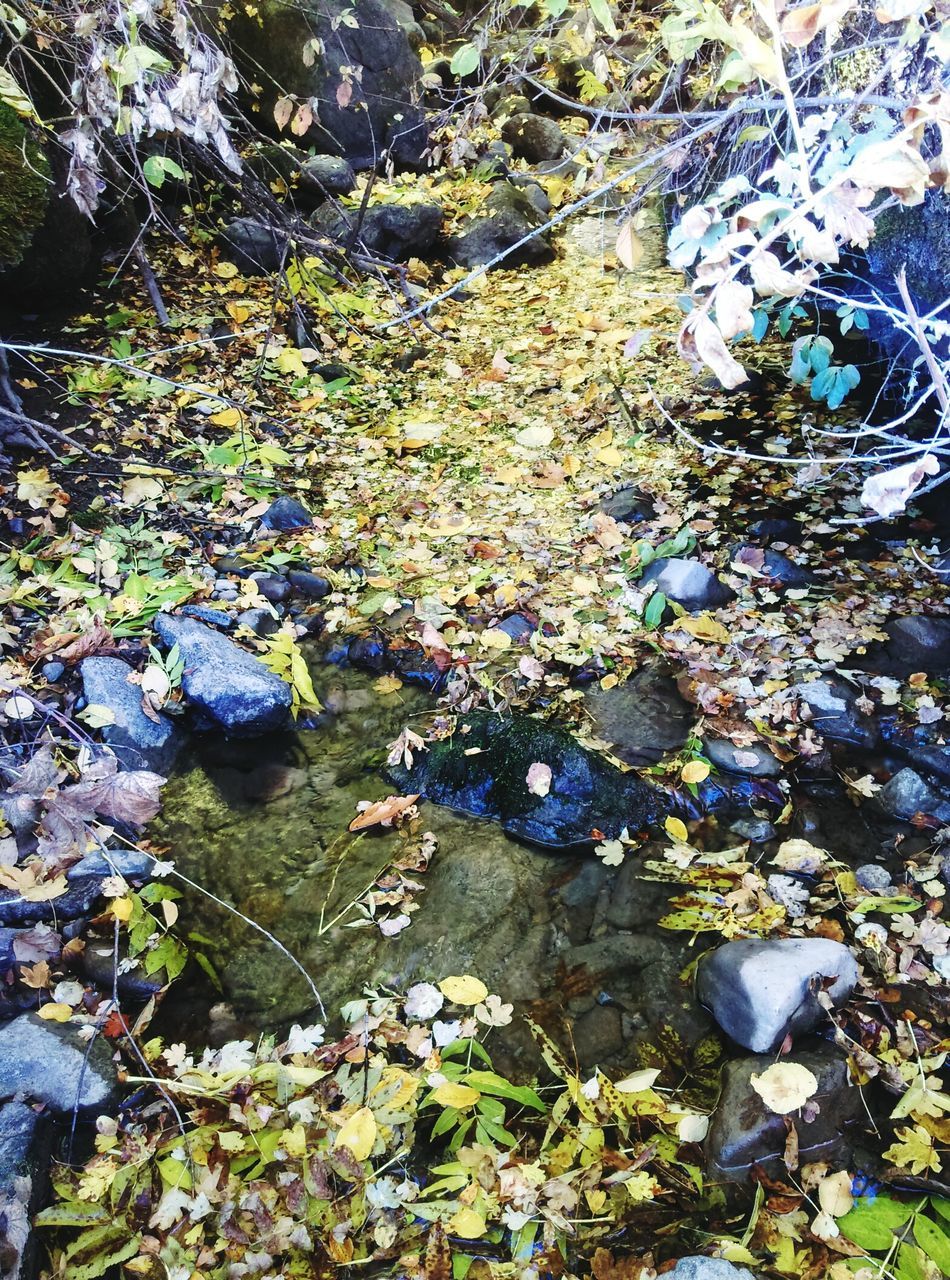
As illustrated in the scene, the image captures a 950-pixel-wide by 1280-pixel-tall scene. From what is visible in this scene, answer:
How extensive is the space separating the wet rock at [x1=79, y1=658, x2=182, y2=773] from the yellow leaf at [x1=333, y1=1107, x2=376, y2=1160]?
199 centimetres

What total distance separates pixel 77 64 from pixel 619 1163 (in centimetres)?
561

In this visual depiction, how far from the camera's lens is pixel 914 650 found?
4.03 meters

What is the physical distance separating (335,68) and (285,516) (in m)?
6.12

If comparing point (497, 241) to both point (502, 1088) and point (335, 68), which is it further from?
point (502, 1088)

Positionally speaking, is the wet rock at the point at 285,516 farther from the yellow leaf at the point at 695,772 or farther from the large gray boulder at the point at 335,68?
the large gray boulder at the point at 335,68

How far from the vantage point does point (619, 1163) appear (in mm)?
2502

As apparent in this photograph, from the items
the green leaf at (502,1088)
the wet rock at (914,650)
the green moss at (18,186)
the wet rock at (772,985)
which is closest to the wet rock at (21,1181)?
the green leaf at (502,1088)

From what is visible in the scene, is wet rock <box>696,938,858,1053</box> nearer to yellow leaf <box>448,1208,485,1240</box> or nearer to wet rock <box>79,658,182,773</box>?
yellow leaf <box>448,1208,485,1240</box>

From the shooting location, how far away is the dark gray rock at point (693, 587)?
14.6 feet

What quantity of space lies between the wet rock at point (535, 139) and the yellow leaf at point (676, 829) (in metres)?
8.97

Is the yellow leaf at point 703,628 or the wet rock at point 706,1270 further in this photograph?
the yellow leaf at point 703,628

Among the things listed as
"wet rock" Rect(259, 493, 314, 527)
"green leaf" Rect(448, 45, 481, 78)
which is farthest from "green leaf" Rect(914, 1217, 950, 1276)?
"wet rock" Rect(259, 493, 314, 527)

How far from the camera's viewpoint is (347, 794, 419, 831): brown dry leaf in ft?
12.0

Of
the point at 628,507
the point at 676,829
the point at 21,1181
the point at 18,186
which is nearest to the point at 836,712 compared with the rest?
the point at 676,829
